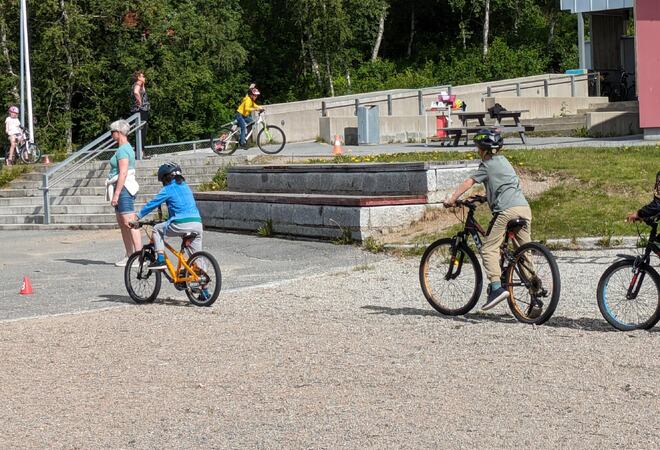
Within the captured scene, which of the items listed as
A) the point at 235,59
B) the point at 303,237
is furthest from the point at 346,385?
the point at 235,59

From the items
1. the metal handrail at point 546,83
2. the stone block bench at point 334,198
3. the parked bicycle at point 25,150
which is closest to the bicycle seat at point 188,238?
the stone block bench at point 334,198

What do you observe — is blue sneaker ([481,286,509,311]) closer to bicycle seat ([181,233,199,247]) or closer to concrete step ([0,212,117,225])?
bicycle seat ([181,233,199,247])

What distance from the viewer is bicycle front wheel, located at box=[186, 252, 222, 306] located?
39.2 feet

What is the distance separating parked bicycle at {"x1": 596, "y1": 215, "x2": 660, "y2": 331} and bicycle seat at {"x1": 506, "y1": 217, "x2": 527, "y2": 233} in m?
0.88

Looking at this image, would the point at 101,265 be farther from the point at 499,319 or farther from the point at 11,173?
the point at 11,173

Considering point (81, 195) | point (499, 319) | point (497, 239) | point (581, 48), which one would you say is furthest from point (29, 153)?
point (497, 239)

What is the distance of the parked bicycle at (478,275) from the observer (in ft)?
33.3

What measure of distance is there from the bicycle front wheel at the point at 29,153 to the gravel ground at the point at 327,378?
17943 mm

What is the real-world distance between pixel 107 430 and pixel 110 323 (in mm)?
4074

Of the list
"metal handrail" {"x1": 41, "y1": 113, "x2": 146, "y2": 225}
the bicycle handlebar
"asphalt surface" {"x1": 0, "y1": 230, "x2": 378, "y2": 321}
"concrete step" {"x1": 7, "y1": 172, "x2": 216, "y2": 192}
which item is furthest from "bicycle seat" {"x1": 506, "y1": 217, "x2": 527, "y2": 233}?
"metal handrail" {"x1": 41, "y1": 113, "x2": 146, "y2": 225}

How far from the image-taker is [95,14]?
1682 inches

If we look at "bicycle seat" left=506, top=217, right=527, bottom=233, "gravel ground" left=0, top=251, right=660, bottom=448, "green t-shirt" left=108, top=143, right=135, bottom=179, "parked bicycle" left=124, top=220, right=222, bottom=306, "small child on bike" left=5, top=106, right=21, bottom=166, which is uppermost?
"small child on bike" left=5, top=106, right=21, bottom=166

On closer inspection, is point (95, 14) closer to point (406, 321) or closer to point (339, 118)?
point (339, 118)

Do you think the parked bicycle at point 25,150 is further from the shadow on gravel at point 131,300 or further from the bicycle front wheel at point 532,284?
the bicycle front wheel at point 532,284
